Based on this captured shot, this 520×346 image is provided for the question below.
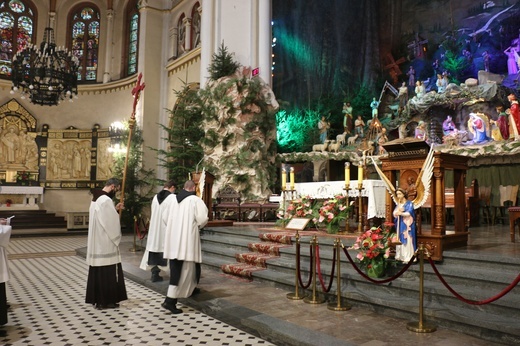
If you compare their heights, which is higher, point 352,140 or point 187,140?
point 352,140

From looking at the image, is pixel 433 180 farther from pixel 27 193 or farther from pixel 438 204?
pixel 27 193

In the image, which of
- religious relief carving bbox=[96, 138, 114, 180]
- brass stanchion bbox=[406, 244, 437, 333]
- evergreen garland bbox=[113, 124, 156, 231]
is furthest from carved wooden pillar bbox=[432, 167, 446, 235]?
religious relief carving bbox=[96, 138, 114, 180]

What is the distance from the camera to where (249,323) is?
15.6 feet

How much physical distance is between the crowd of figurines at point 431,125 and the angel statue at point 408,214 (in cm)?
691

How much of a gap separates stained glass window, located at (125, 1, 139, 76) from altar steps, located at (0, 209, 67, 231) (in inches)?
319

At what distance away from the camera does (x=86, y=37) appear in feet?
75.7

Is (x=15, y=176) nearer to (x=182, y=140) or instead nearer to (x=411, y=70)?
(x=182, y=140)

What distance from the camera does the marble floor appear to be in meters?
4.31

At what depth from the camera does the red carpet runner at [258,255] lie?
7277 millimetres

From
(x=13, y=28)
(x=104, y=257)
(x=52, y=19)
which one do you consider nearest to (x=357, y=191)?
(x=104, y=257)

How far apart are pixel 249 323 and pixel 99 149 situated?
18735 mm

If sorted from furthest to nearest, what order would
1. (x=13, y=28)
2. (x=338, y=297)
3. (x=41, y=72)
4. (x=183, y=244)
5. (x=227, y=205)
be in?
(x=13, y=28) → (x=41, y=72) → (x=227, y=205) → (x=183, y=244) → (x=338, y=297)

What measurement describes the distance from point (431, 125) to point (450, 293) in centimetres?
1168

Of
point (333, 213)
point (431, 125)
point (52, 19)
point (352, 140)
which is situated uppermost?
point (52, 19)
